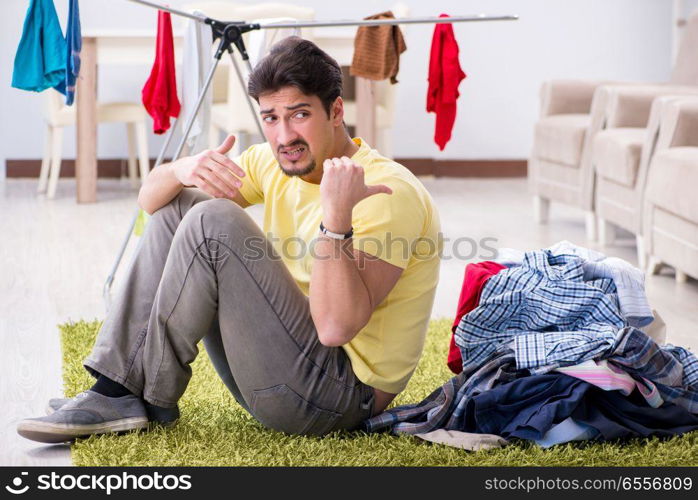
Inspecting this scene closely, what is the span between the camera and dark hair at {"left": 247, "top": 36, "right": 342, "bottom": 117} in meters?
1.88

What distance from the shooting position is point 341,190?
1.69m

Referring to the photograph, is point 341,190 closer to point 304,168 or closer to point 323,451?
point 304,168

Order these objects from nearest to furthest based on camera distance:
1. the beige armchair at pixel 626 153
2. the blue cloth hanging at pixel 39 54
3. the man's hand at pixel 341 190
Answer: the man's hand at pixel 341 190 → the blue cloth hanging at pixel 39 54 → the beige armchair at pixel 626 153

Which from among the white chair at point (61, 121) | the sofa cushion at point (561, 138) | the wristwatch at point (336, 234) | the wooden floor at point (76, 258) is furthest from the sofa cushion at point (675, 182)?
the white chair at point (61, 121)

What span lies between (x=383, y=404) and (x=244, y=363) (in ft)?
1.01

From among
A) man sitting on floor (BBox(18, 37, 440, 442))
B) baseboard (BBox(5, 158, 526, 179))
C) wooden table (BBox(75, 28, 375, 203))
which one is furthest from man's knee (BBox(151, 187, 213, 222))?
baseboard (BBox(5, 158, 526, 179))

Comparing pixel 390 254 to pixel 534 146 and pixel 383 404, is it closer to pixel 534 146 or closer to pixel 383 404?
pixel 383 404

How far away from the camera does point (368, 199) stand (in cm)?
180

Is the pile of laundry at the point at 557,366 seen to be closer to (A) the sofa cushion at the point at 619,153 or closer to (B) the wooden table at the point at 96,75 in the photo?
(A) the sofa cushion at the point at 619,153

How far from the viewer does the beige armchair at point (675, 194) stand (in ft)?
11.4

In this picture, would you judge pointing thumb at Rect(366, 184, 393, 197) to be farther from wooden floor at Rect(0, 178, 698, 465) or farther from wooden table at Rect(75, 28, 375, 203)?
wooden table at Rect(75, 28, 375, 203)

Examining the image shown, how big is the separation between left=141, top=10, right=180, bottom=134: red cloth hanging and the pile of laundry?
166 centimetres

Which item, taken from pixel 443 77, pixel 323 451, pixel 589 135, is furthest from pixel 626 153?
pixel 323 451
